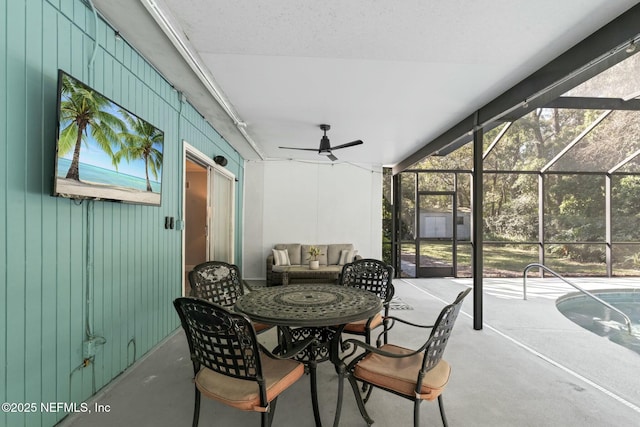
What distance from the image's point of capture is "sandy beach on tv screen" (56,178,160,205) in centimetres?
160

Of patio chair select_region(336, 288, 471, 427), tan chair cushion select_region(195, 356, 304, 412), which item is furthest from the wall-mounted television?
patio chair select_region(336, 288, 471, 427)

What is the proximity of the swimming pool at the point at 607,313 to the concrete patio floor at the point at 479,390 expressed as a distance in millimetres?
1020

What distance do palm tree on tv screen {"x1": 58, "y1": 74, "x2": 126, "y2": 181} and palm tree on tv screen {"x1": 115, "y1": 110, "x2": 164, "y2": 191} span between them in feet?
0.50

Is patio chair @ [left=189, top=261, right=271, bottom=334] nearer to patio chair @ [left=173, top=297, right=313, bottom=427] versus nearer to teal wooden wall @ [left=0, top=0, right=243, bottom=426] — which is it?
teal wooden wall @ [left=0, top=0, right=243, bottom=426]

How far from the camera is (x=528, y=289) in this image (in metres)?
5.62

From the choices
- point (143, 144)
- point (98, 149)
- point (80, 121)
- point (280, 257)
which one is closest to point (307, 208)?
point (280, 257)

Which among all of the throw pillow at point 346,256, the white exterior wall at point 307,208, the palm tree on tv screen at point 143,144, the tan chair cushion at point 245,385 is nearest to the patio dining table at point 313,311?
the tan chair cushion at point 245,385

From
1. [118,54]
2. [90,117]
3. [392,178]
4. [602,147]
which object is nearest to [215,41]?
[118,54]

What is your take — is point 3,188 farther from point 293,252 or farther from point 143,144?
point 293,252

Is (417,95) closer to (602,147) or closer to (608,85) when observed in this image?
(608,85)

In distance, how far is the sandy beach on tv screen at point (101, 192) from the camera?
1599 mm

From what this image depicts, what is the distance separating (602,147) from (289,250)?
7381mm

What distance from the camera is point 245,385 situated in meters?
1.49

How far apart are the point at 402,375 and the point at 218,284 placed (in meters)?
1.70
